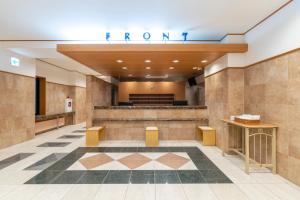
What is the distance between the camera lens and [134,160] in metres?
4.77

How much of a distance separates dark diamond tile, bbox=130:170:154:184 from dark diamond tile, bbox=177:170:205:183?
62 centimetres

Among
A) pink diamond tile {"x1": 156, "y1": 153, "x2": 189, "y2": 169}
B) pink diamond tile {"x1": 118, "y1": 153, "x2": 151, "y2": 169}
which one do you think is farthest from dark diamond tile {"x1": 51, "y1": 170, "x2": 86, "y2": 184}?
pink diamond tile {"x1": 156, "y1": 153, "x2": 189, "y2": 169}

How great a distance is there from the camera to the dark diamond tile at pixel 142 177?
3.52 metres

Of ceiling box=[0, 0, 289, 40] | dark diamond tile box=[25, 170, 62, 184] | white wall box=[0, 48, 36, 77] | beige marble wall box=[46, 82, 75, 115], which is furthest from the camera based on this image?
beige marble wall box=[46, 82, 75, 115]

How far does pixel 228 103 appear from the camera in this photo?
529 cm

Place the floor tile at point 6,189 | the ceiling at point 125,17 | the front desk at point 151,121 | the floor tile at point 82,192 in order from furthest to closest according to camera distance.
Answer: the front desk at point 151,121, the ceiling at point 125,17, the floor tile at point 6,189, the floor tile at point 82,192

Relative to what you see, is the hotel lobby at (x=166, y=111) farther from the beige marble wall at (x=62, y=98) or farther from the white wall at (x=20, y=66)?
the beige marble wall at (x=62, y=98)

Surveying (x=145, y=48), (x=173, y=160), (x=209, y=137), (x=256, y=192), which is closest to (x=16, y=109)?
(x=145, y=48)

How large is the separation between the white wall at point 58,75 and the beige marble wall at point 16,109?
60.4 inches

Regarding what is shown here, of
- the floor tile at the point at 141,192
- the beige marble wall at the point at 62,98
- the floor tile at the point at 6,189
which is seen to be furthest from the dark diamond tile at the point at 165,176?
the beige marble wall at the point at 62,98

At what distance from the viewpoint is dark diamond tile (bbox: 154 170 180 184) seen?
11.6ft

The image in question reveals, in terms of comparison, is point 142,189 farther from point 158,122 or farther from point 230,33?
point 230,33

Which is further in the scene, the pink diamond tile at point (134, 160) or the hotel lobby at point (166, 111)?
the pink diamond tile at point (134, 160)

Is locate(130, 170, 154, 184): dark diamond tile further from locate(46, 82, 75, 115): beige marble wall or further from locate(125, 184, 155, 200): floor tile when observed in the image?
locate(46, 82, 75, 115): beige marble wall
